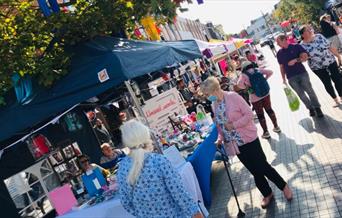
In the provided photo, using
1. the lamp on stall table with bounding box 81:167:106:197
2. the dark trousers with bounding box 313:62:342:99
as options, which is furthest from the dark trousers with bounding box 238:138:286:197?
the dark trousers with bounding box 313:62:342:99

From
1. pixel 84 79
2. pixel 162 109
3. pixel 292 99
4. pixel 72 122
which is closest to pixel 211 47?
pixel 162 109

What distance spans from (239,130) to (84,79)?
6.81ft

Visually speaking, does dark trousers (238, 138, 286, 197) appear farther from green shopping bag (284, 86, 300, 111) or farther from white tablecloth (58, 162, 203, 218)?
green shopping bag (284, 86, 300, 111)

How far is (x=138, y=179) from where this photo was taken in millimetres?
3227

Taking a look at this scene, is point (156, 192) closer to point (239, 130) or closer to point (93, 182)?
point (239, 130)

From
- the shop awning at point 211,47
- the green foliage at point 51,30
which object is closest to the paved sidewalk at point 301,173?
the green foliage at point 51,30

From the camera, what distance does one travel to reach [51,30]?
623 cm

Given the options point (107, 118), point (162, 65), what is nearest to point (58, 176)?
point (162, 65)

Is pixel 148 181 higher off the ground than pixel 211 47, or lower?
lower

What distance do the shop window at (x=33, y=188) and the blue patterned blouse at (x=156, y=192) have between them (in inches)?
185

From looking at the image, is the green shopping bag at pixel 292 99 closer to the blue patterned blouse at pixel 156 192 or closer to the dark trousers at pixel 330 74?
the dark trousers at pixel 330 74

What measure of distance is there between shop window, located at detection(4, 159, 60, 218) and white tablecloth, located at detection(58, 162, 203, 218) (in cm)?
261

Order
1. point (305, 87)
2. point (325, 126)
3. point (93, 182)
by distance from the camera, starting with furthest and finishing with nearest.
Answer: point (305, 87), point (325, 126), point (93, 182)

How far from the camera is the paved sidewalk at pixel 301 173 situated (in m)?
4.81
